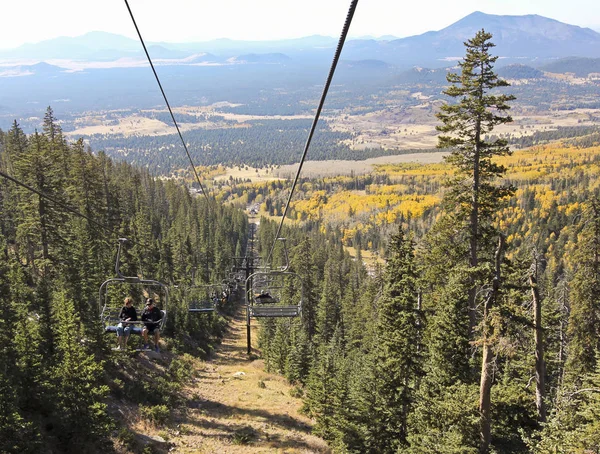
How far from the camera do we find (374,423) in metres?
23.8

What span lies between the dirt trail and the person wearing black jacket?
13596 millimetres

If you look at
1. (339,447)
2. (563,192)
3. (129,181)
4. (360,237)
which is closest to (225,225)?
(129,181)

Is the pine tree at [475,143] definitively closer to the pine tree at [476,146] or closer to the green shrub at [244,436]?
the pine tree at [476,146]

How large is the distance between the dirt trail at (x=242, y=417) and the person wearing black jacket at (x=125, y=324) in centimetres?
1360

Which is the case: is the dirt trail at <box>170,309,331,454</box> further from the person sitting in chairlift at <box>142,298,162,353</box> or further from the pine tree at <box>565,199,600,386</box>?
the pine tree at <box>565,199,600,386</box>

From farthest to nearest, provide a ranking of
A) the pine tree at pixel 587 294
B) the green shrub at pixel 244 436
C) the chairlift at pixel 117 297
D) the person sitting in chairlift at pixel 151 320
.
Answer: the green shrub at pixel 244 436 → the pine tree at pixel 587 294 → the person sitting in chairlift at pixel 151 320 → the chairlift at pixel 117 297

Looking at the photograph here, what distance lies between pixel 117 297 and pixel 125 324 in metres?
22.3

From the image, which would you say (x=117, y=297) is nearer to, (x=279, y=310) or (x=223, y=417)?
(x=223, y=417)

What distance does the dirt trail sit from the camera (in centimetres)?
2752

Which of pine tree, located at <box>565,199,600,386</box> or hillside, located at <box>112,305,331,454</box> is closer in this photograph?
pine tree, located at <box>565,199,600,386</box>

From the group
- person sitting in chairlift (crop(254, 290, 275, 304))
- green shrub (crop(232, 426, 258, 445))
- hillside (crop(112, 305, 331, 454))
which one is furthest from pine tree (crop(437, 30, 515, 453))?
hillside (crop(112, 305, 331, 454))

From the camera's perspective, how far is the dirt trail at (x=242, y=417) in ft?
90.3

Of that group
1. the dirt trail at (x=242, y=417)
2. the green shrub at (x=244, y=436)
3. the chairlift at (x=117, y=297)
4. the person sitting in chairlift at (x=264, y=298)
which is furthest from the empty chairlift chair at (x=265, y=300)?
the dirt trail at (x=242, y=417)

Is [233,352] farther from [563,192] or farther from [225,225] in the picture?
[563,192]
